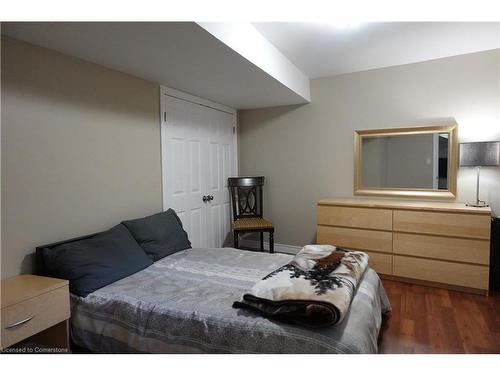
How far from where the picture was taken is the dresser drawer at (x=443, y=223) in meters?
2.69

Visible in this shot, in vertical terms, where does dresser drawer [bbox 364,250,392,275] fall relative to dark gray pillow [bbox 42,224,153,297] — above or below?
below

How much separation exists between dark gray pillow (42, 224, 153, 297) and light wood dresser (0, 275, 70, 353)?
114mm

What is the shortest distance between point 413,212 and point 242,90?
2.17 metres

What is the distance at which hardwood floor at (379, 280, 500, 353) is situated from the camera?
198cm

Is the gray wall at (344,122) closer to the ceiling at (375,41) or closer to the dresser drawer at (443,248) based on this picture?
the ceiling at (375,41)

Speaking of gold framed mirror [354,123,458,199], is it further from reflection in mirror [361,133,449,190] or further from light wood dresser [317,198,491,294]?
light wood dresser [317,198,491,294]

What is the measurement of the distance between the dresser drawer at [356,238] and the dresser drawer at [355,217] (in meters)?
0.06

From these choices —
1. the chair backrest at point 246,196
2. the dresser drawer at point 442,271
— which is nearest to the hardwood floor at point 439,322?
the dresser drawer at point 442,271

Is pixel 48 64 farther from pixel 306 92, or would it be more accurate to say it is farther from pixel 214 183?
pixel 306 92

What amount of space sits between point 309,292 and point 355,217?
1948 millimetres

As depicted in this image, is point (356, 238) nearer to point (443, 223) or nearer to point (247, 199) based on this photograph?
point (443, 223)

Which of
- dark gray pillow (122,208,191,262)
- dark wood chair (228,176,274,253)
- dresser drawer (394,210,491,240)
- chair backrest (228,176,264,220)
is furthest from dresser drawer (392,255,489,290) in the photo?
dark gray pillow (122,208,191,262)

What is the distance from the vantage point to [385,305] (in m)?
2.28

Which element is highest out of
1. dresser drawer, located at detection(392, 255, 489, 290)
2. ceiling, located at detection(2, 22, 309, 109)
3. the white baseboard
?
ceiling, located at detection(2, 22, 309, 109)
